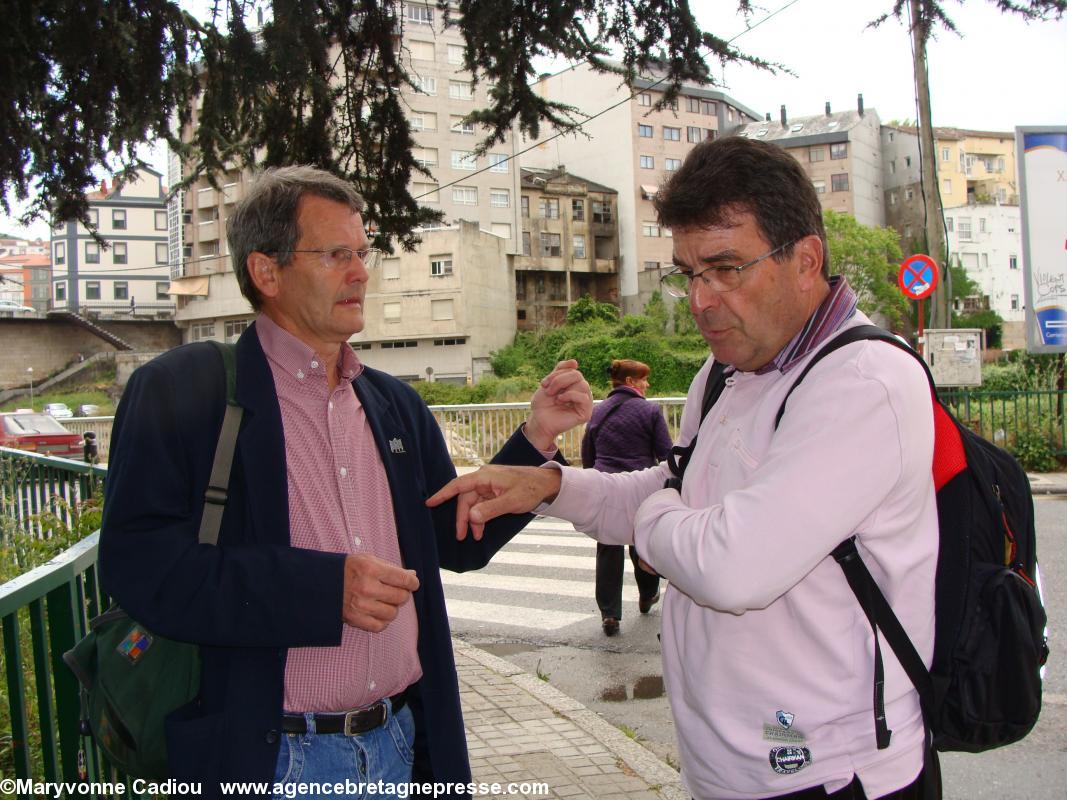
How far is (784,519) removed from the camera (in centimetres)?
176

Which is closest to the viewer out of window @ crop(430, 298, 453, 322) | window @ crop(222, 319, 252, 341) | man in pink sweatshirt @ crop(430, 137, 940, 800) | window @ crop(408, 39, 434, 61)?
man in pink sweatshirt @ crop(430, 137, 940, 800)

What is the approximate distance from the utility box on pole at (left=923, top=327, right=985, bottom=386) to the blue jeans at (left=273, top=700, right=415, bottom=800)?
49.0ft

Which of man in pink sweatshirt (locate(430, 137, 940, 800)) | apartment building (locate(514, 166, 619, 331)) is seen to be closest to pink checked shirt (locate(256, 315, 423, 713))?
man in pink sweatshirt (locate(430, 137, 940, 800))

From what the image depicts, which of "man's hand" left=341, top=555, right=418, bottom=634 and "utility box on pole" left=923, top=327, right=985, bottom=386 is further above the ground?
"utility box on pole" left=923, top=327, right=985, bottom=386

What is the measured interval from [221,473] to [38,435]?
2084 centimetres

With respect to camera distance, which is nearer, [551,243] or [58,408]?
[58,408]

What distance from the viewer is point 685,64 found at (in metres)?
5.16

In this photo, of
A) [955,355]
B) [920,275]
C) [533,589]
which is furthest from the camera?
[955,355]

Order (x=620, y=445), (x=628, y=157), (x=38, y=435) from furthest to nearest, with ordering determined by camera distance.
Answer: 1. (x=628, y=157)
2. (x=38, y=435)
3. (x=620, y=445)

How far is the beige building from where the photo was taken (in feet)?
255

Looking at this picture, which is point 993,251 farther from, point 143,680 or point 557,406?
point 143,680

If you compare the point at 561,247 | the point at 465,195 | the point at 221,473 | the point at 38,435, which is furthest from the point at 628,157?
the point at 221,473

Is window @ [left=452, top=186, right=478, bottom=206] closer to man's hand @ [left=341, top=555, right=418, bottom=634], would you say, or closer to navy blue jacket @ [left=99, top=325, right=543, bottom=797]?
navy blue jacket @ [left=99, top=325, right=543, bottom=797]

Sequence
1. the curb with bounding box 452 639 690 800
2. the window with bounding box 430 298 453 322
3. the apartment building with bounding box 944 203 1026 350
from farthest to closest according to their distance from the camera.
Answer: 1. the apartment building with bounding box 944 203 1026 350
2. the window with bounding box 430 298 453 322
3. the curb with bounding box 452 639 690 800
